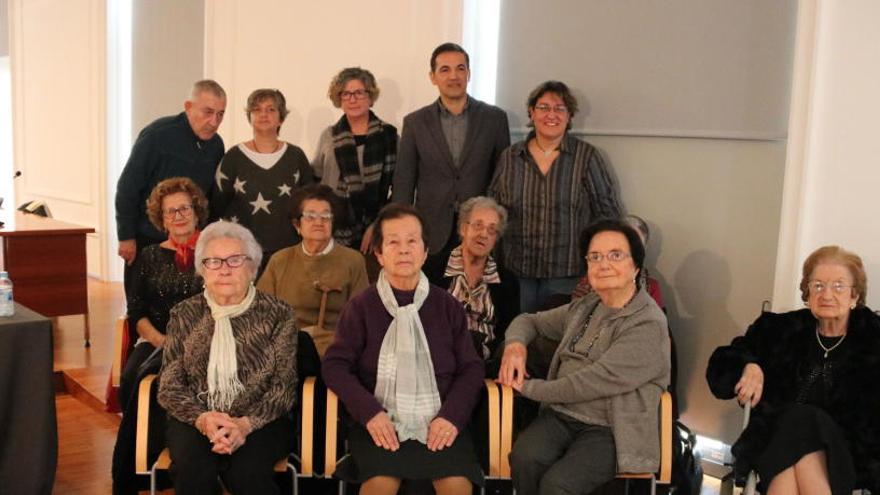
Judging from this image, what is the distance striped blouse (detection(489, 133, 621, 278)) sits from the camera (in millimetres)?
3705

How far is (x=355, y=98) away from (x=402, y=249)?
4.97 ft

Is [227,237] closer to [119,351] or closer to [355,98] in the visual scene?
[119,351]

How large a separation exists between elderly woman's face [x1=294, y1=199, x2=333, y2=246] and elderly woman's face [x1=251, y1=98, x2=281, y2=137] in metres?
0.86

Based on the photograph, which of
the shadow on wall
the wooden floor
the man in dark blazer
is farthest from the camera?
the man in dark blazer

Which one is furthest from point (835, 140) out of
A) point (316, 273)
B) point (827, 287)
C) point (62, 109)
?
point (62, 109)

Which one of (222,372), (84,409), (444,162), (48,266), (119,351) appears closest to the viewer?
(222,372)

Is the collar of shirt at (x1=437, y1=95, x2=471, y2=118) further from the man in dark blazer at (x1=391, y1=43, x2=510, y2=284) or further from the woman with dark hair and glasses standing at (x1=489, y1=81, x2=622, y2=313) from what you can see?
the woman with dark hair and glasses standing at (x1=489, y1=81, x2=622, y2=313)

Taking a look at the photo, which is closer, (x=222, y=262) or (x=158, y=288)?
(x=222, y=262)

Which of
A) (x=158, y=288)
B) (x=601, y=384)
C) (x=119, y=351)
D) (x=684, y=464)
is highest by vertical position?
(x=158, y=288)

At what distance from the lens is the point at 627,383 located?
263 centimetres

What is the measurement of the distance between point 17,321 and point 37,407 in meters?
0.29

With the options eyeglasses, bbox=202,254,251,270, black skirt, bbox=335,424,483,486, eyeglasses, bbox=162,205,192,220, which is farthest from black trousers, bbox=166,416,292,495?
eyeglasses, bbox=162,205,192,220

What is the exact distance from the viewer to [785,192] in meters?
3.28

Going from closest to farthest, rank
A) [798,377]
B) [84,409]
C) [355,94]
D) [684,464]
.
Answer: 1. [798,377]
2. [684,464]
3. [355,94]
4. [84,409]
